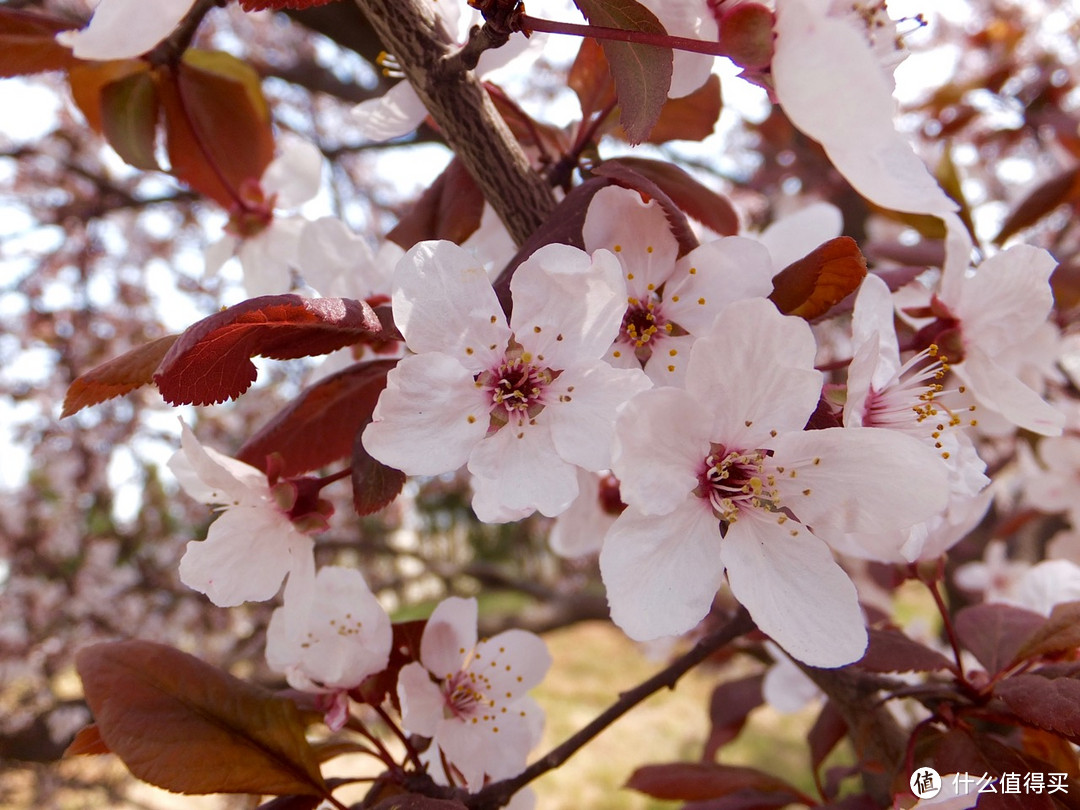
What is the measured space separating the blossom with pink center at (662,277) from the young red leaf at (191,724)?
466 mm

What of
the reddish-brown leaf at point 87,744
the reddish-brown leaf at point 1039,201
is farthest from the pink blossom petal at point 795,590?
the reddish-brown leaf at point 1039,201

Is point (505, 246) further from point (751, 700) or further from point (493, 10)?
point (751, 700)

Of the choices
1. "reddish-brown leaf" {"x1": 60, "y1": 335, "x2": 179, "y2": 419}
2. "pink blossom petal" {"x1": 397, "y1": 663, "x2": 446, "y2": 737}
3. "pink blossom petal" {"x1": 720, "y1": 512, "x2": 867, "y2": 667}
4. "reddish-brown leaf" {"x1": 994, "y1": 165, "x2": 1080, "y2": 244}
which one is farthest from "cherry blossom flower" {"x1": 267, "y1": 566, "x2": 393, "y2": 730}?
"reddish-brown leaf" {"x1": 994, "y1": 165, "x2": 1080, "y2": 244}

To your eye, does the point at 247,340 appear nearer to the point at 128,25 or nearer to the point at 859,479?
the point at 128,25

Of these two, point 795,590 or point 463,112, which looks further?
point 463,112

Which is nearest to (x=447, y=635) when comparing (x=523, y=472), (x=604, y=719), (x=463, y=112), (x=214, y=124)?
(x=604, y=719)

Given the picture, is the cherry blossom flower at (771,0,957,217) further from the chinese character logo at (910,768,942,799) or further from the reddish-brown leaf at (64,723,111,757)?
the reddish-brown leaf at (64,723,111,757)

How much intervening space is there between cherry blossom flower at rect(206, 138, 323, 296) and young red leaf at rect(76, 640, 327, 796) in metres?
0.49

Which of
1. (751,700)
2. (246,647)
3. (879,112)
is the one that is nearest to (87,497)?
(246,647)

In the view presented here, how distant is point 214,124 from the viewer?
3.35 feet

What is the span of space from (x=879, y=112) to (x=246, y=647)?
2.59 metres

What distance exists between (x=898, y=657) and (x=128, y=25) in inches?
32.2

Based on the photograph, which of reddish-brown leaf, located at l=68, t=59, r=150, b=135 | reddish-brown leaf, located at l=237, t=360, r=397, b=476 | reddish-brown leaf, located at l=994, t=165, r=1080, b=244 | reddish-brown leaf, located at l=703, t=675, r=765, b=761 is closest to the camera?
reddish-brown leaf, located at l=237, t=360, r=397, b=476

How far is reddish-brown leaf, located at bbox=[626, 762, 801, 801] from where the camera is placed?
0.94m
